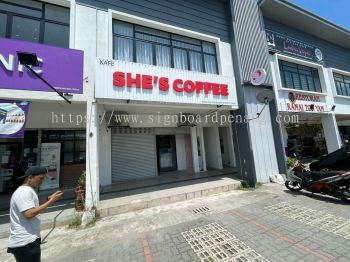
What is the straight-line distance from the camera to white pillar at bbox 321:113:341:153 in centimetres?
1215

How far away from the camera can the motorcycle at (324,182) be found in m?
5.63

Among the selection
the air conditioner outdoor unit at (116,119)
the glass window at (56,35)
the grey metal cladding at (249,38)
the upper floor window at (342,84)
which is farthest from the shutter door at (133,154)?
the upper floor window at (342,84)

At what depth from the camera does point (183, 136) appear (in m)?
12.5

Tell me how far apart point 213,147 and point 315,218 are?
27.0 feet

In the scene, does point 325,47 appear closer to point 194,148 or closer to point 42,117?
point 194,148

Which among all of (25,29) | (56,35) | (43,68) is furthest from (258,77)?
(25,29)

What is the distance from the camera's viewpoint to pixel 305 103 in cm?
1111

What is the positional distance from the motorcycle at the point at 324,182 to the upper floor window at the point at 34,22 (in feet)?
31.9

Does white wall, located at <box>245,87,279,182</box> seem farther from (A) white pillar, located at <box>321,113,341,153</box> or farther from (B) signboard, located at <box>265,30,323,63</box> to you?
(A) white pillar, located at <box>321,113,341,153</box>

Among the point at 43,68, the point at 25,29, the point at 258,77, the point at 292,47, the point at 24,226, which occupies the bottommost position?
the point at 24,226

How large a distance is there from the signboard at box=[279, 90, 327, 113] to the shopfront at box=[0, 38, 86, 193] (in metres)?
10.3

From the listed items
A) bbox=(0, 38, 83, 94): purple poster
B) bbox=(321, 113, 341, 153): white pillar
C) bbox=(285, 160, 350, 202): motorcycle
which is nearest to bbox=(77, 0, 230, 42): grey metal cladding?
bbox=(0, 38, 83, 94): purple poster

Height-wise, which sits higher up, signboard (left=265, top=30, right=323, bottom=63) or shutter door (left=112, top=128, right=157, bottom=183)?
signboard (left=265, top=30, right=323, bottom=63)

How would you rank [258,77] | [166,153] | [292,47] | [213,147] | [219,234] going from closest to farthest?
[219,234] < [258,77] < [292,47] < [166,153] < [213,147]
